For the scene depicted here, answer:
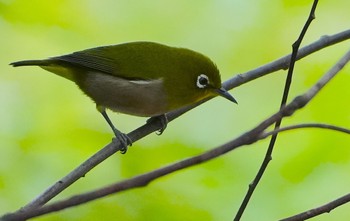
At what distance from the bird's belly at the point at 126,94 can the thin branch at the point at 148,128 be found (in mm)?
91

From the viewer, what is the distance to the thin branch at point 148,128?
1.71m

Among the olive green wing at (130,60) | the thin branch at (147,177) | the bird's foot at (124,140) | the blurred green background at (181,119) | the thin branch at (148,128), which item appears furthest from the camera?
the blurred green background at (181,119)

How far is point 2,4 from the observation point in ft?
12.3

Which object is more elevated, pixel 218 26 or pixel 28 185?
pixel 218 26

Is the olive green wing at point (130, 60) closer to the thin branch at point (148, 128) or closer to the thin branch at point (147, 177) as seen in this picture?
the thin branch at point (148, 128)

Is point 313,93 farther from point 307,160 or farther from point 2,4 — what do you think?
point 2,4

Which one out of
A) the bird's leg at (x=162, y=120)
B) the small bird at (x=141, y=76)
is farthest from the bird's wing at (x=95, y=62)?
the bird's leg at (x=162, y=120)

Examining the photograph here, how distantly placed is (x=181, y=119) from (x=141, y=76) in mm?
636

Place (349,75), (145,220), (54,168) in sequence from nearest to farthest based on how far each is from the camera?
(145,220) < (54,168) < (349,75)

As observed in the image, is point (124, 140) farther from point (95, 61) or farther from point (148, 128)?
point (95, 61)

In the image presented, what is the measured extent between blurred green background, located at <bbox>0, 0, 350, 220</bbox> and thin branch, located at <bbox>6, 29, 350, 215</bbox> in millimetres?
509

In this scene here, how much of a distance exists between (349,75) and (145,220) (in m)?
1.35

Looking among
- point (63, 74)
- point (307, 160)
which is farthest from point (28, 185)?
point (307, 160)

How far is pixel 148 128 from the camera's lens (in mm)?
2576
